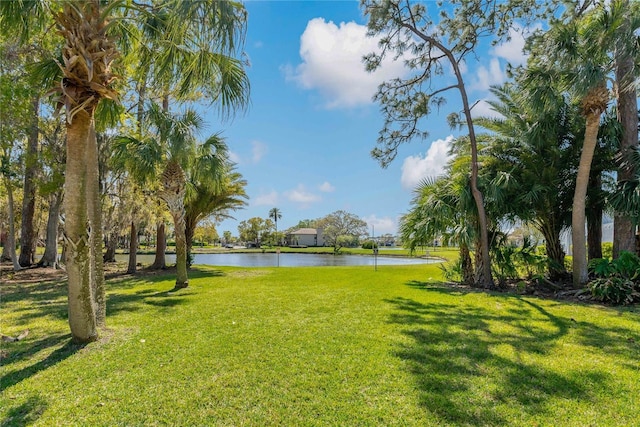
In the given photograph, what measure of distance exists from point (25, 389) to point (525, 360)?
5314mm

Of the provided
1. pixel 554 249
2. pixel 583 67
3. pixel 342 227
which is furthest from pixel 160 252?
pixel 342 227

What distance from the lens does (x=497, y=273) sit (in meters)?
10.0

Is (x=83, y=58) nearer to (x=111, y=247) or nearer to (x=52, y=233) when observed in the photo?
(x=52, y=233)

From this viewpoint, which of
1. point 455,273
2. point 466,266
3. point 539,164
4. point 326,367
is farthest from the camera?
point 455,273

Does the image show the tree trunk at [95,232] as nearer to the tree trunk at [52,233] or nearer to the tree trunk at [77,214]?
the tree trunk at [77,214]

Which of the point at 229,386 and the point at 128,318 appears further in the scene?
the point at 128,318

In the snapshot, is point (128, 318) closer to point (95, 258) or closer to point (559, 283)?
point (95, 258)

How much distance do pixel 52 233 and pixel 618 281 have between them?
18.7 metres

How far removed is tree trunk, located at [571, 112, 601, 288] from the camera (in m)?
8.05

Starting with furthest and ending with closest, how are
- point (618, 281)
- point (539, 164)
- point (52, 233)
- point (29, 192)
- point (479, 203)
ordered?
1. point (52, 233)
2. point (29, 192)
3. point (539, 164)
4. point (479, 203)
5. point (618, 281)

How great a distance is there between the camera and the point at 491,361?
3857mm

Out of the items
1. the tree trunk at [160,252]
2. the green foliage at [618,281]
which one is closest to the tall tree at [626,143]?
the green foliage at [618,281]

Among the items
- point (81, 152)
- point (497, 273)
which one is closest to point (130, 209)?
point (81, 152)

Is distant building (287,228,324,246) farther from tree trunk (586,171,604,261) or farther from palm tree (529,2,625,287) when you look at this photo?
palm tree (529,2,625,287)
